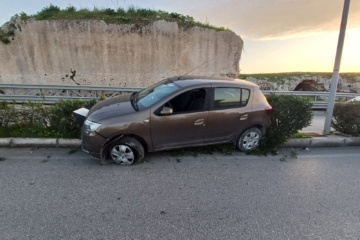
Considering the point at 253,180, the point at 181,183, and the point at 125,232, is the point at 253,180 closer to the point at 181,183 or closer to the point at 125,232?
the point at 181,183

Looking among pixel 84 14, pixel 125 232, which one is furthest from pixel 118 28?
pixel 125 232

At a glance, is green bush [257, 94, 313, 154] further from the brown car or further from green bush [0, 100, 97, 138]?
green bush [0, 100, 97, 138]

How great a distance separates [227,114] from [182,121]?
37.5 inches

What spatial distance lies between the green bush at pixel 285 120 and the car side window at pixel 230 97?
3.26ft

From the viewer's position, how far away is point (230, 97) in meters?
4.57

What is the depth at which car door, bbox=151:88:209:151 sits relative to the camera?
411 centimetres

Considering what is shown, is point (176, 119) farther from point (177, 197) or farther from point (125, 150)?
point (177, 197)

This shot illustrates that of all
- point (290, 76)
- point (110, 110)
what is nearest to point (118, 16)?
point (110, 110)

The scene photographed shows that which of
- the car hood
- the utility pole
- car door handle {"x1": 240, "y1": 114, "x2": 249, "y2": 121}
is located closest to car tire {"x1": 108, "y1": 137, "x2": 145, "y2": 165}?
the car hood

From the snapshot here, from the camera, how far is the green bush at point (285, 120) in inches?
200

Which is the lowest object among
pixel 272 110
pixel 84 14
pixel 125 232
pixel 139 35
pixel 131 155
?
pixel 125 232

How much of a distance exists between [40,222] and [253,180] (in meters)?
3.13

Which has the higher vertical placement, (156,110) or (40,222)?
(156,110)

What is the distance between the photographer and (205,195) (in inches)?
133
